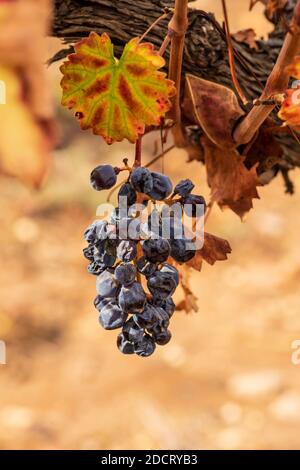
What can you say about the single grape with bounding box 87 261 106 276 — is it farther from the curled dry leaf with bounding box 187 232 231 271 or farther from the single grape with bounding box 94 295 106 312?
the curled dry leaf with bounding box 187 232 231 271

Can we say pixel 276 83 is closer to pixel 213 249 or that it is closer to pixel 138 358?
pixel 213 249

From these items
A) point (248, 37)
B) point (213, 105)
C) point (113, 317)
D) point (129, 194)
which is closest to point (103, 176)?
point (129, 194)

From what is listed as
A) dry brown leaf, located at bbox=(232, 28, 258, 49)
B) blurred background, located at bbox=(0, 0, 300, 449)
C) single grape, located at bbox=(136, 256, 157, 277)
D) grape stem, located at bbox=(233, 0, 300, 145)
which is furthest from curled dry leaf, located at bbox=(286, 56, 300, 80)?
blurred background, located at bbox=(0, 0, 300, 449)

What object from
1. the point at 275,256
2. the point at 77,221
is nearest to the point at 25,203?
the point at 77,221

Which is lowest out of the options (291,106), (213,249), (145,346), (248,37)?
(145,346)
